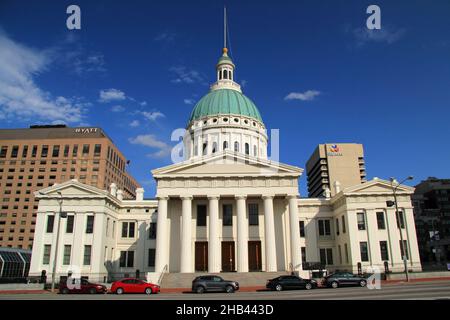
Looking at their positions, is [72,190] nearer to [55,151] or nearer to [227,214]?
[227,214]

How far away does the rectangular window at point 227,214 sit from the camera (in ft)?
152

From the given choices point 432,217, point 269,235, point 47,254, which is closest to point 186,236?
point 269,235

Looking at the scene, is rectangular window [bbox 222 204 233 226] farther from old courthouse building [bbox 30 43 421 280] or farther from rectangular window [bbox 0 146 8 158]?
rectangular window [bbox 0 146 8 158]

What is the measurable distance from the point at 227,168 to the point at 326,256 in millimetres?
20076

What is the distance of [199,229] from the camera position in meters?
45.9

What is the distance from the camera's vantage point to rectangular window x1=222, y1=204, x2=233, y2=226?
4627 cm

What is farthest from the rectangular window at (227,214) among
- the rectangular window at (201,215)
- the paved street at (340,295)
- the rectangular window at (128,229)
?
the paved street at (340,295)

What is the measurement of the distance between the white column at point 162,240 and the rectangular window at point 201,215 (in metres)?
4.71

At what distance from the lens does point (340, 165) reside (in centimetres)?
13388

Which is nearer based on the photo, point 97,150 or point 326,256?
point 326,256

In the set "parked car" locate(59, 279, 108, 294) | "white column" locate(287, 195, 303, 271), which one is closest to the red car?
"parked car" locate(59, 279, 108, 294)

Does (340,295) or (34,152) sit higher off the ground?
(34,152)

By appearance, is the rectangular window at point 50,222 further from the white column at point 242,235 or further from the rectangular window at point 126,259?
the white column at point 242,235
